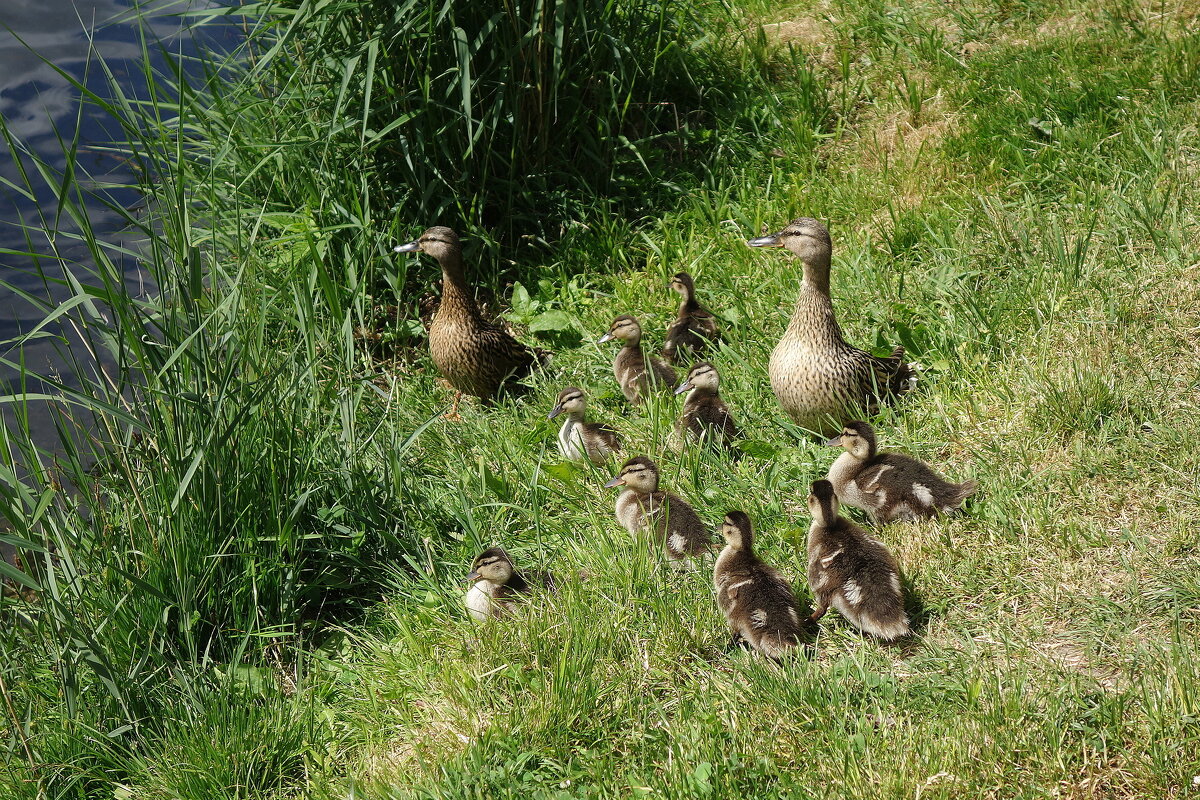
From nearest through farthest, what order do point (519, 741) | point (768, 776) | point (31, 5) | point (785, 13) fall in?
point (768, 776) → point (519, 741) → point (785, 13) → point (31, 5)

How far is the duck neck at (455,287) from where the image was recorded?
615 cm

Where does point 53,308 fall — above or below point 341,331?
above

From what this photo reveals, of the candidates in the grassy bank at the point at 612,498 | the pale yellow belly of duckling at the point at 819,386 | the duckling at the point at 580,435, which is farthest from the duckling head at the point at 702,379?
the duckling at the point at 580,435

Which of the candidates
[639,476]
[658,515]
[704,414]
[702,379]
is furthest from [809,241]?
[658,515]

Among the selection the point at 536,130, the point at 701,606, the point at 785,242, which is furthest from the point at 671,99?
the point at 701,606

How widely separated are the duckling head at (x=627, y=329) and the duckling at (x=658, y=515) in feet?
4.52

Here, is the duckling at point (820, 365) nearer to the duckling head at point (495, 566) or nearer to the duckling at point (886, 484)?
the duckling at point (886, 484)

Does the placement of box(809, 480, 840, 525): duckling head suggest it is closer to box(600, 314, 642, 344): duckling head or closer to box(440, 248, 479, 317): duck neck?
box(600, 314, 642, 344): duckling head

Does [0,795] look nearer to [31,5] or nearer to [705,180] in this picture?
[705,180]

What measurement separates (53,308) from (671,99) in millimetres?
4557

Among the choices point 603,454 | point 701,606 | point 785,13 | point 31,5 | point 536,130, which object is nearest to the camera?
point 701,606

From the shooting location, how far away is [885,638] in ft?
11.4

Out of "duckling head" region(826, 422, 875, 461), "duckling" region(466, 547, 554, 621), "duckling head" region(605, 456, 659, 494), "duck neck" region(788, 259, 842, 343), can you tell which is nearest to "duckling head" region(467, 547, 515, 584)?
"duckling" region(466, 547, 554, 621)

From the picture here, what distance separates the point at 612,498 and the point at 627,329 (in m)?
1.35
